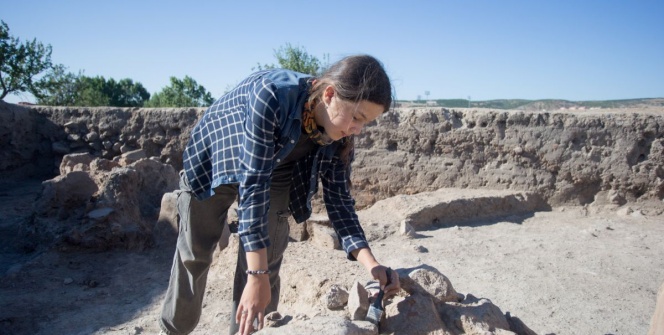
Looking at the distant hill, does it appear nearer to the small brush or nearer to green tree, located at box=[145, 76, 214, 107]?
the small brush

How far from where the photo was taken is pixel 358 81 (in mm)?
1753

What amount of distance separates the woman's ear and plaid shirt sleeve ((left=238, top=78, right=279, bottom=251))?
167 millimetres

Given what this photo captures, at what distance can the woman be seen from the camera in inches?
68.6

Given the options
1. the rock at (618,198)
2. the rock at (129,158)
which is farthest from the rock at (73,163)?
the rock at (618,198)

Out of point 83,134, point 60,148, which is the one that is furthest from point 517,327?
point 60,148

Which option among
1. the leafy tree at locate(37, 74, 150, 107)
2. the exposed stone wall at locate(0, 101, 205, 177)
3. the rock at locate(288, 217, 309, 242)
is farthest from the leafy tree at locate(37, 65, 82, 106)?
the rock at locate(288, 217, 309, 242)

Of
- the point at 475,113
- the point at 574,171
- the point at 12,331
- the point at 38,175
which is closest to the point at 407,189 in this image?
the point at 475,113

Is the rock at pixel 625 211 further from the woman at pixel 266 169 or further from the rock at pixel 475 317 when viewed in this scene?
the woman at pixel 266 169

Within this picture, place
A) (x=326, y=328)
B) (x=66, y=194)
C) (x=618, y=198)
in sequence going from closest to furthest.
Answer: (x=326, y=328)
(x=66, y=194)
(x=618, y=198)

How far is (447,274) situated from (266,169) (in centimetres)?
242

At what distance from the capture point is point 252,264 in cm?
174

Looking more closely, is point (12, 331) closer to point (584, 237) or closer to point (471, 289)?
point (471, 289)

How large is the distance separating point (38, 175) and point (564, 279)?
7.65 meters

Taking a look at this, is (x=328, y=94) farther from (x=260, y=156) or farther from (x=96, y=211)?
(x=96, y=211)
